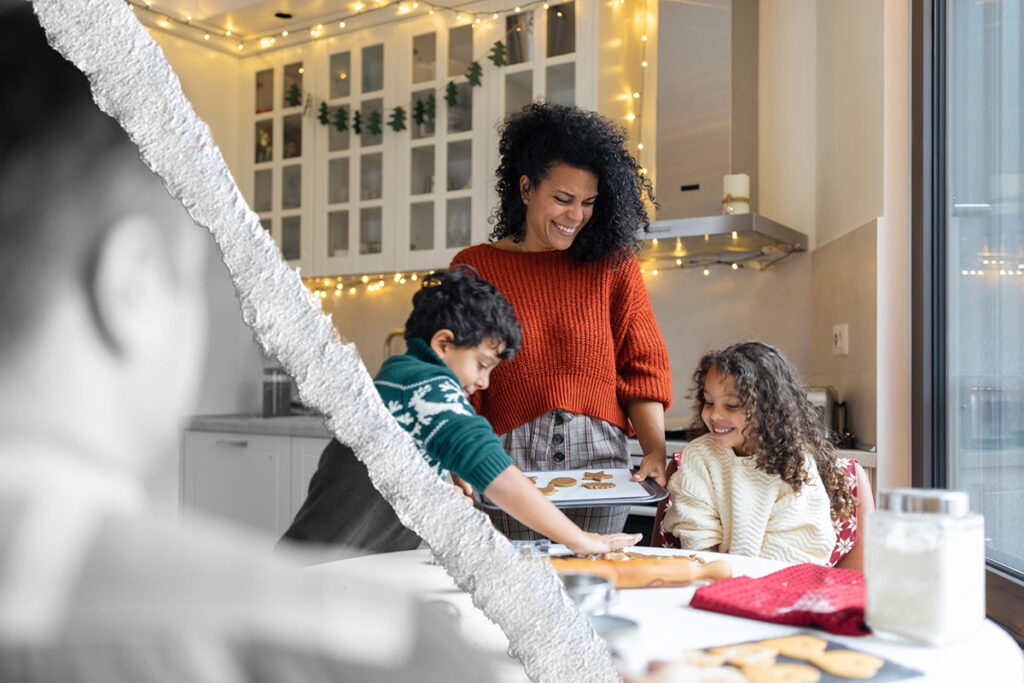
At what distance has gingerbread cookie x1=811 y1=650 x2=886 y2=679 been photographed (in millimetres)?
227

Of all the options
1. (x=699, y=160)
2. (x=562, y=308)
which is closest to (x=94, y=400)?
(x=562, y=308)

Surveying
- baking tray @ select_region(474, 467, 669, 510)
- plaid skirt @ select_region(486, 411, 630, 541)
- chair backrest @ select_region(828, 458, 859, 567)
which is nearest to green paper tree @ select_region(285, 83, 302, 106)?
baking tray @ select_region(474, 467, 669, 510)

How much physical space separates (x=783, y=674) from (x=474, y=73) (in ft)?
1.27

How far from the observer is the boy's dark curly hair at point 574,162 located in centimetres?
68

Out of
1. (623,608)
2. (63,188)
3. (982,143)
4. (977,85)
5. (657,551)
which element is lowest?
(657,551)

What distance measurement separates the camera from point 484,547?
19 cm

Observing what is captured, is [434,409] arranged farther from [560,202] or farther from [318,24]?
[560,202]

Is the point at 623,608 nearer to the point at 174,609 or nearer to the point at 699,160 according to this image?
the point at 174,609

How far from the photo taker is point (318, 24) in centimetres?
27

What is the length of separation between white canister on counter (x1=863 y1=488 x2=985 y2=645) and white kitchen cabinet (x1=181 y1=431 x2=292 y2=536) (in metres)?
0.14

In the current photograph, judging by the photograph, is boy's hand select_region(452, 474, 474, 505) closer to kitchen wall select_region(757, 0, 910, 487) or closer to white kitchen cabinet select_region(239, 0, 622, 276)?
white kitchen cabinet select_region(239, 0, 622, 276)

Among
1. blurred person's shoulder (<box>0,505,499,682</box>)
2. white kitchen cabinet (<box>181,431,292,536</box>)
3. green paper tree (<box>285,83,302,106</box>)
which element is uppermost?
green paper tree (<box>285,83,302,106</box>)

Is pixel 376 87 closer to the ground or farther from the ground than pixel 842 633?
farther from the ground

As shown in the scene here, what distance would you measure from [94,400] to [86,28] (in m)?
0.08
